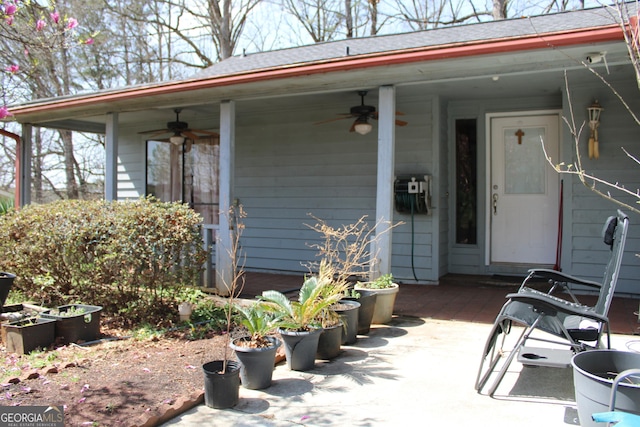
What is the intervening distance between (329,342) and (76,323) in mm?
1926

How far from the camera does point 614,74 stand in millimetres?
5012

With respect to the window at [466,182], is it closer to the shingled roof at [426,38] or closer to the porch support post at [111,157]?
the shingled roof at [426,38]

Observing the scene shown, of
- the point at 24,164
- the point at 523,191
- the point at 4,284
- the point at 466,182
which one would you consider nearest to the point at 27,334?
the point at 4,284

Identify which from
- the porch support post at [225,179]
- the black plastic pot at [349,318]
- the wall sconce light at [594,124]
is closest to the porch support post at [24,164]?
the porch support post at [225,179]

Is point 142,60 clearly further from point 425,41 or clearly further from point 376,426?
point 376,426

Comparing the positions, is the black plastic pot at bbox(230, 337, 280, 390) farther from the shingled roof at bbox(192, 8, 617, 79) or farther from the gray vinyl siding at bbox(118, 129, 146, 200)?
the gray vinyl siding at bbox(118, 129, 146, 200)

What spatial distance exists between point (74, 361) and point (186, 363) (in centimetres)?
72

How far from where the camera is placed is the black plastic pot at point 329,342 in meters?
3.39

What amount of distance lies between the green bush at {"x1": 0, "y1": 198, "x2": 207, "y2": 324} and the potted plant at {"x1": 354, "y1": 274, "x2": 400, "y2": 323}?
1486mm

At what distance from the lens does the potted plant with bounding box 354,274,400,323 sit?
4254 mm

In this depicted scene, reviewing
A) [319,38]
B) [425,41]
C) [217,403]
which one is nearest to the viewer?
[217,403]

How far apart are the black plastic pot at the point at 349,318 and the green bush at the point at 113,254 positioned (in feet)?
4.44

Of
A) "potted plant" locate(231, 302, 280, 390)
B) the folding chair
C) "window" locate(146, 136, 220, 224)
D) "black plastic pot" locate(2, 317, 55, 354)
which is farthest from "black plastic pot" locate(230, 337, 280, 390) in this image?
"window" locate(146, 136, 220, 224)

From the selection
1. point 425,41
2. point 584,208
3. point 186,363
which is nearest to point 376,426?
point 186,363
